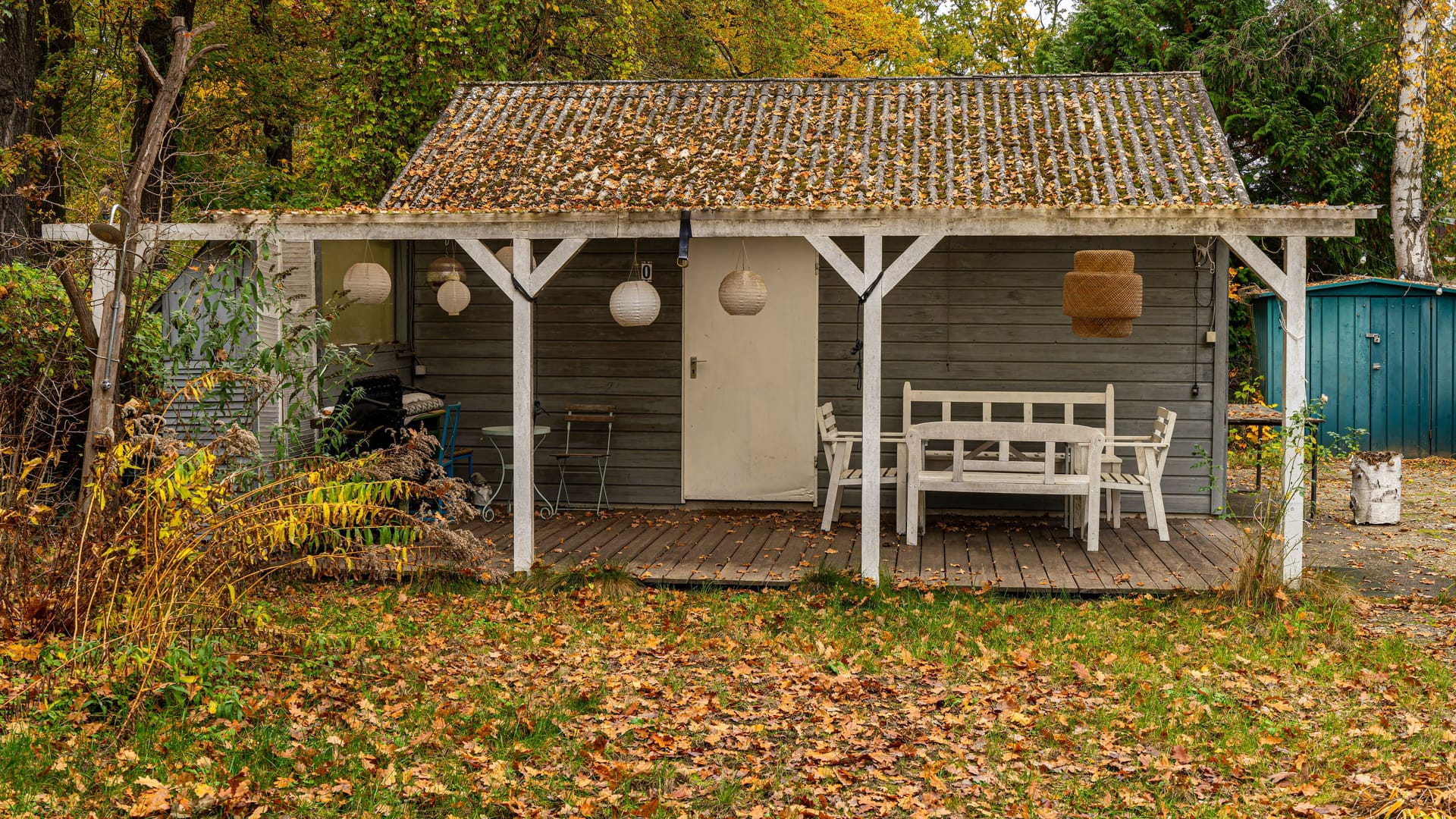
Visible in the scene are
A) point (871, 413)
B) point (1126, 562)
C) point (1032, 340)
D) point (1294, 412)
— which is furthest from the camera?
point (1032, 340)

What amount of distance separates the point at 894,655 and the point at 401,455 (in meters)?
2.51

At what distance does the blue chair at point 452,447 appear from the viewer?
8.91m

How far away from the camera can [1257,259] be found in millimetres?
6492

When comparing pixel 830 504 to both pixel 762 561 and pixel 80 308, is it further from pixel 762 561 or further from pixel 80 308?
pixel 80 308

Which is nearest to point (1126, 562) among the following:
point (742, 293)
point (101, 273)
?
point (742, 293)

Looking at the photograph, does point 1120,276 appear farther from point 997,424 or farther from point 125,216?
point 125,216

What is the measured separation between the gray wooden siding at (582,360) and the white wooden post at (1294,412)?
4.47 meters

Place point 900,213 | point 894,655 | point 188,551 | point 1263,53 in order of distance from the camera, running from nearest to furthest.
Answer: point 188,551, point 894,655, point 900,213, point 1263,53

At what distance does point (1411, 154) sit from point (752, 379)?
9.58 meters

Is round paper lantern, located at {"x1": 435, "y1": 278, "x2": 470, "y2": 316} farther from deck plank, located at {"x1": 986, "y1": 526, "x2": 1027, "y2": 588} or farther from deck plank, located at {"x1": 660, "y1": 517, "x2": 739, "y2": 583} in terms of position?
deck plank, located at {"x1": 986, "y1": 526, "x2": 1027, "y2": 588}

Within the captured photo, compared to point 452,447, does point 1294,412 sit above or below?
above

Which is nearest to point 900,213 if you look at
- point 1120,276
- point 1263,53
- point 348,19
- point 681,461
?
point 1120,276

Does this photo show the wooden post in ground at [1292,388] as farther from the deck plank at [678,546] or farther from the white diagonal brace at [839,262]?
the deck plank at [678,546]

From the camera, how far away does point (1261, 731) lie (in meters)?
4.62
